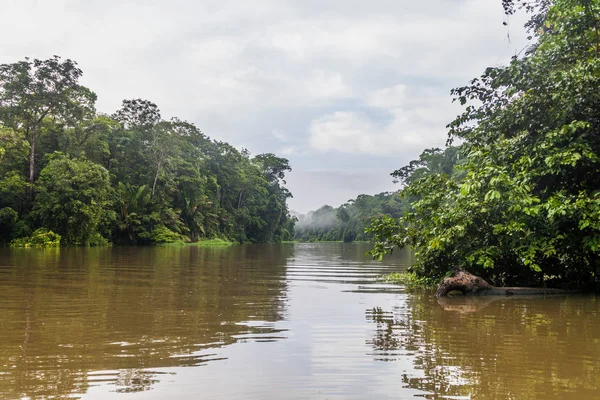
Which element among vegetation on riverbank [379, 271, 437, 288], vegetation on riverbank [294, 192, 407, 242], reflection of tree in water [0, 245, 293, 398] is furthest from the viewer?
vegetation on riverbank [294, 192, 407, 242]

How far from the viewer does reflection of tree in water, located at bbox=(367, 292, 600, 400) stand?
346 centimetres

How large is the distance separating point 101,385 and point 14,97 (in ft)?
107

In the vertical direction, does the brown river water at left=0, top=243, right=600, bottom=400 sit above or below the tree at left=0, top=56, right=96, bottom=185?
below

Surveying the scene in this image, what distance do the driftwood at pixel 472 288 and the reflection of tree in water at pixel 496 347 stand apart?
103 cm

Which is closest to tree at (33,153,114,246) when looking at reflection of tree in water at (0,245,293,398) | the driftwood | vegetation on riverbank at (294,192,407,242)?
reflection of tree in water at (0,245,293,398)

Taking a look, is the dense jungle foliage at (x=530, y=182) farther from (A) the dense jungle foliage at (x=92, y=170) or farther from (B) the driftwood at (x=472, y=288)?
(A) the dense jungle foliage at (x=92, y=170)

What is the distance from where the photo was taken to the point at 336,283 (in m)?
11.0

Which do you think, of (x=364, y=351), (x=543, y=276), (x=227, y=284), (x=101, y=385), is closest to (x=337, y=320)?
(x=364, y=351)

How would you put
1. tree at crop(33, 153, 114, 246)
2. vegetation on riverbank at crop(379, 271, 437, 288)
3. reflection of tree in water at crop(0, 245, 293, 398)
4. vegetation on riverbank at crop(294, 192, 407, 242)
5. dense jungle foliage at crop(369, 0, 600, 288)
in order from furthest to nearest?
vegetation on riverbank at crop(294, 192, 407, 242) < tree at crop(33, 153, 114, 246) < vegetation on riverbank at crop(379, 271, 437, 288) < dense jungle foliage at crop(369, 0, 600, 288) < reflection of tree in water at crop(0, 245, 293, 398)

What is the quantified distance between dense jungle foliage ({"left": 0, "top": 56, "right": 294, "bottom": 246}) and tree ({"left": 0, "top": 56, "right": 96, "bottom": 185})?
6 centimetres

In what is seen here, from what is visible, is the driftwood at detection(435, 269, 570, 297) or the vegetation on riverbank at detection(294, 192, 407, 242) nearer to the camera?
the driftwood at detection(435, 269, 570, 297)

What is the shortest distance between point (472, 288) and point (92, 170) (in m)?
27.9

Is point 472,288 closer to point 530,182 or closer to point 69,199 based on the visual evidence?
point 530,182

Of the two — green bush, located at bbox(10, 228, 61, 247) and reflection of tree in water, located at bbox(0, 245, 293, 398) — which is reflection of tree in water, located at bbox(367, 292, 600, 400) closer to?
reflection of tree in water, located at bbox(0, 245, 293, 398)
